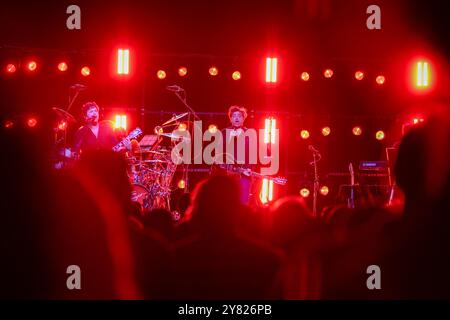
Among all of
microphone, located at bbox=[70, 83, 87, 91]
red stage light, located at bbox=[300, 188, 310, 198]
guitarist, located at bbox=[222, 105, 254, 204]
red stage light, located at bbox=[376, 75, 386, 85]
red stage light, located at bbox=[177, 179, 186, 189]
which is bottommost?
red stage light, located at bbox=[300, 188, 310, 198]

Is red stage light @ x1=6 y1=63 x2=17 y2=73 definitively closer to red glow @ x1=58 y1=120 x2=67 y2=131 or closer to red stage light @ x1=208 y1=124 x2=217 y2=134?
red glow @ x1=58 y1=120 x2=67 y2=131

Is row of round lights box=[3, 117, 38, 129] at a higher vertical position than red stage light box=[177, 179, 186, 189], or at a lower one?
higher

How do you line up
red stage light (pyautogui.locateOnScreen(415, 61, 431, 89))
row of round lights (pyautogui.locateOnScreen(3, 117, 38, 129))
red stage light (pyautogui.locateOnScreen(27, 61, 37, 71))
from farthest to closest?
red stage light (pyautogui.locateOnScreen(415, 61, 431, 89)) < red stage light (pyautogui.locateOnScreen(27, 61, 37, 71)) < row of round lights (pyautogui.locateOnScreen(3, 117, 38, 129))

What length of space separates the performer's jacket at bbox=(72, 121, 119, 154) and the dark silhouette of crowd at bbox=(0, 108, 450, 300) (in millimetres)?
4764

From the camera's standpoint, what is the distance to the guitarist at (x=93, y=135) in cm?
758

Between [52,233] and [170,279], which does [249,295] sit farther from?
[52,233]

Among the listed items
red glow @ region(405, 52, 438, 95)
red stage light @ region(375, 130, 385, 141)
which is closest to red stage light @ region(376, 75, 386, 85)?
red glow @ region(405, 52, 438, 95)

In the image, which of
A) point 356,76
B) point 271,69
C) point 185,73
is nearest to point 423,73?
point 356,76

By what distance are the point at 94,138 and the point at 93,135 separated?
5 centimetres

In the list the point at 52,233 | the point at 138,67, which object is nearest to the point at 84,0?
the point at 138,67

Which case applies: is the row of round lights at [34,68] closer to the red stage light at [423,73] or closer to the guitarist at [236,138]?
the guitarist at [236,138]

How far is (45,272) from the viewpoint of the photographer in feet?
8.98

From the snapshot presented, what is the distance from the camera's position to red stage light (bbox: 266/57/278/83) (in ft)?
28.8

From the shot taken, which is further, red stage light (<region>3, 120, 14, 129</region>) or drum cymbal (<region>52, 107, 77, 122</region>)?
drum cymbal (<region>52, 107, 77, 122</region>)
